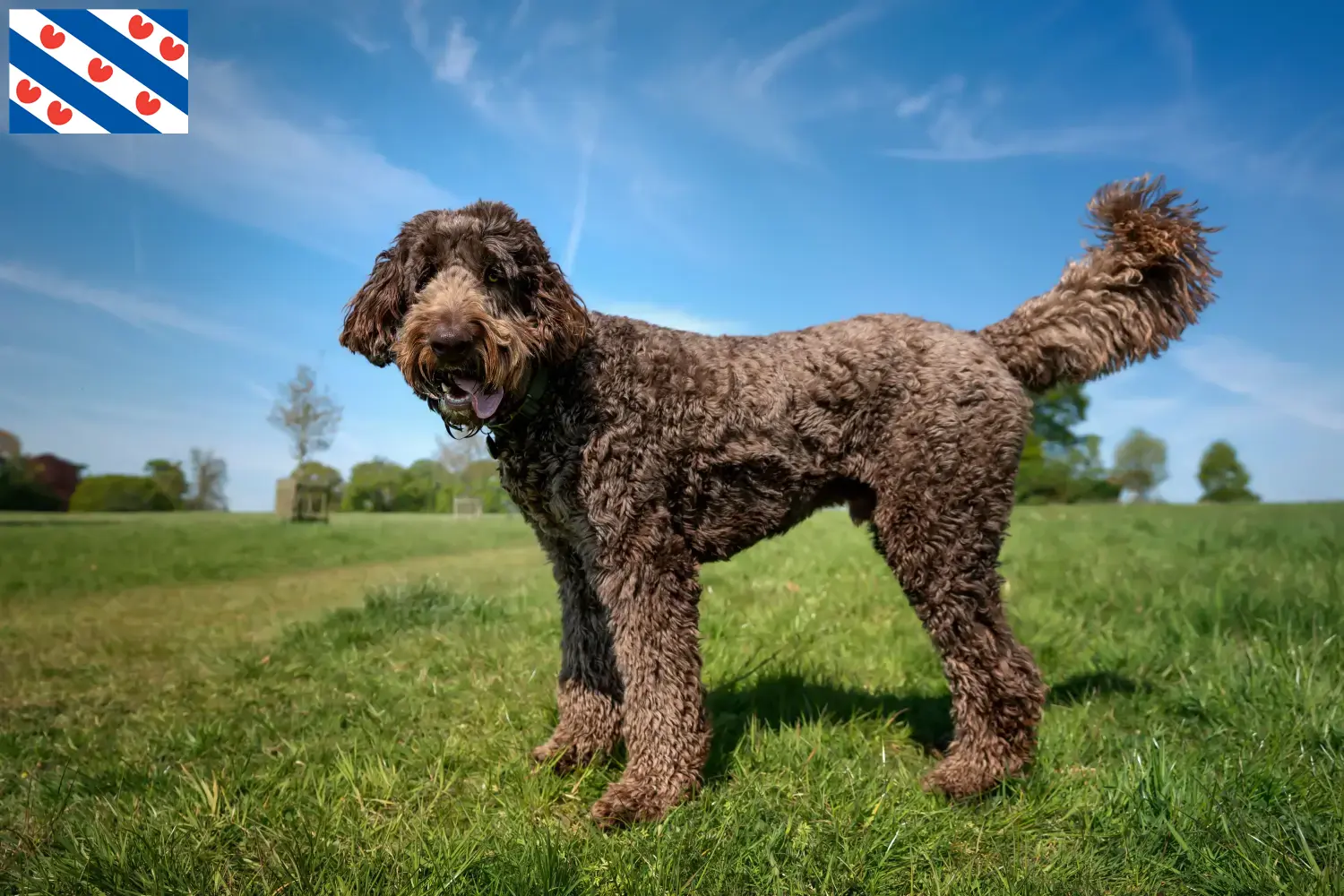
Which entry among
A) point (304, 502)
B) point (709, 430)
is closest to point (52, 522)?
point (304, 502)

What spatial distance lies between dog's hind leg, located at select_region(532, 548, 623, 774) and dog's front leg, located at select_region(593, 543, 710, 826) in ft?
1.53

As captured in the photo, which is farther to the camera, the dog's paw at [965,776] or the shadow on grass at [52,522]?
the shadow on grass at [52,522]

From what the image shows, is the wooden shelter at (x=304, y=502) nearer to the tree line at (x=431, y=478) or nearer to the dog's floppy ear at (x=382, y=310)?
the tree line at (x=431, y=478)

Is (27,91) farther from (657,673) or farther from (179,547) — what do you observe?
(657,673)

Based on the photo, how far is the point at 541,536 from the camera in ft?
13.6

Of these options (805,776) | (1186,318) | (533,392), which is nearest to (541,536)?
(533,392)

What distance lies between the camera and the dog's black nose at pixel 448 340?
3.21 metres

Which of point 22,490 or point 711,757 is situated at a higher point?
point 22,490

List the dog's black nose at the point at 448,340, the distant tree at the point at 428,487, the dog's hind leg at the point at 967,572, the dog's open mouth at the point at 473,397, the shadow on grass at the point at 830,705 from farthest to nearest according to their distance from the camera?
1. the distant tree at the point at 428,487
2. the shadow on grass at the point at 830,705
3. the dog's hind leg at the point at 967,572
4. the dog's open mouth at the point at 473,397
5. the dog's black nose at the point at 448,340

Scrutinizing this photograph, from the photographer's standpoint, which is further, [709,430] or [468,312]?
[709,430]

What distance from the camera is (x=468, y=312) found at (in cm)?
330

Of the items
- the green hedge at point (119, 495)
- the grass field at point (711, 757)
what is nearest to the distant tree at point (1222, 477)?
the grass field at point (711, 757)

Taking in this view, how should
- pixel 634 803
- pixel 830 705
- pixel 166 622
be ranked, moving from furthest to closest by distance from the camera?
1. pixel 166 622
2. pixel 830 705
3. pixel 634 803

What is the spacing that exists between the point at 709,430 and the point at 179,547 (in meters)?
8.44
